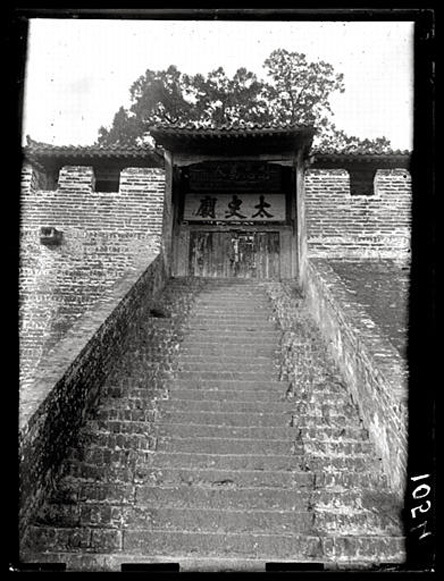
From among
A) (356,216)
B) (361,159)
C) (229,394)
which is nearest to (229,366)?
(229,394)

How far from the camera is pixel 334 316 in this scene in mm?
6367

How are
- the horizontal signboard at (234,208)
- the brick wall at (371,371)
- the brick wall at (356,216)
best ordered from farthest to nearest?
1. the horizontal signboard at (234,208)
2. the brick wall at (356,216)
3. the brick wall at (371,371)

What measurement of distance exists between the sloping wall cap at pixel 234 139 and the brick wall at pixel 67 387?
3603 mm

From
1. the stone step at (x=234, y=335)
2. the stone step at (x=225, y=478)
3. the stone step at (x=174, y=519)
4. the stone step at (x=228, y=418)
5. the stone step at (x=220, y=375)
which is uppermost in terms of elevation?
the stone step at (x=234, y=335)

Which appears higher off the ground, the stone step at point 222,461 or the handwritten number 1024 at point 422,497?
the handwritten number 1024 at point 422,497

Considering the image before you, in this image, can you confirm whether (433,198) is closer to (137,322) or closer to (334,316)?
(334,316)

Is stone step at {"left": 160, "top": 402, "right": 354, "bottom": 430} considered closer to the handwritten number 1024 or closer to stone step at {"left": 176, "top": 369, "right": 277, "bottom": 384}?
stone step at {"left": 176, "top": 369, "right": 277, "bottom": 384}

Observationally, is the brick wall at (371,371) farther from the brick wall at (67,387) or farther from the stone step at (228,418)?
the brick wall at (67,387)

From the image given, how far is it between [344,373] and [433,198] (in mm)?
3684

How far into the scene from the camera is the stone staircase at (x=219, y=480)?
147 inches

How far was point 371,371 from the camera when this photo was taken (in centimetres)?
481

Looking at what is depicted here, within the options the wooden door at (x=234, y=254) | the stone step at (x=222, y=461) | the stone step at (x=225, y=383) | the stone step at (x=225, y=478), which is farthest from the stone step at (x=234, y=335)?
the wooden door at (x=234, y=254)

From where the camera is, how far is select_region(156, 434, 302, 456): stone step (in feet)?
15.7

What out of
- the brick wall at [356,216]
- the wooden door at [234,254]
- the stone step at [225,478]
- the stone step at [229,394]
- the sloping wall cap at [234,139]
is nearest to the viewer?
the stone step at [225,478]
